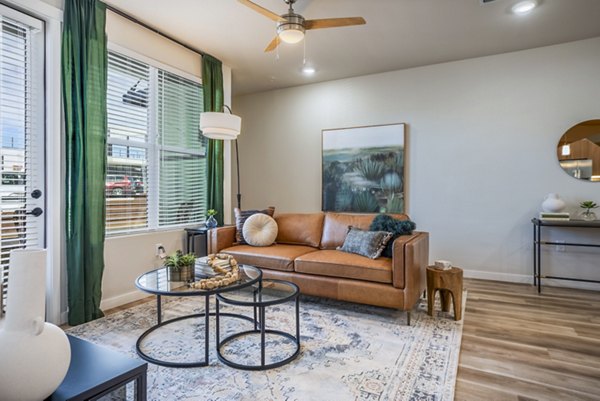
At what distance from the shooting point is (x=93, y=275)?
9.41 feet

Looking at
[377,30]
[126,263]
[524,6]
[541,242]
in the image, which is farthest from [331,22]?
[541,242]

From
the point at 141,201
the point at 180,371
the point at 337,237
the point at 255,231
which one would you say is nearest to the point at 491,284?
the point at 337,237

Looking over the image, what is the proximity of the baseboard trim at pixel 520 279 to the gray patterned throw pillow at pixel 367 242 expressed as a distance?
1.90 meters

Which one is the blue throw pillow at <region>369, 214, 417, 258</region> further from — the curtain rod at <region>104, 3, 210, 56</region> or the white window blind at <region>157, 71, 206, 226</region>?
the curtain rod at <region>104, 3, 210, 56</region>

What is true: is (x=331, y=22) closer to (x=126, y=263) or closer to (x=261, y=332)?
(x=261, y=332)

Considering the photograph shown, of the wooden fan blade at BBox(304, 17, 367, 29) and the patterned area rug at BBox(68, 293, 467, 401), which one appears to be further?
the wooden fan blade at BBox(304, 17, 367, 29)

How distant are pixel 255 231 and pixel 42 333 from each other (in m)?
2.66

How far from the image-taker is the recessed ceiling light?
9.52ft

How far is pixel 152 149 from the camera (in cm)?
362

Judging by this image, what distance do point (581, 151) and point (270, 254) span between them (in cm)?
367

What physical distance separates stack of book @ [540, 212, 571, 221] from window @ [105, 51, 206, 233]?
3963 mm

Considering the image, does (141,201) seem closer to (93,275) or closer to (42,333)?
(93,275)

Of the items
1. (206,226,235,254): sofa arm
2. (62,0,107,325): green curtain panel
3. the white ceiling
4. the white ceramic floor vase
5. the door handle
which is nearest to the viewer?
the white ceramic floor vase

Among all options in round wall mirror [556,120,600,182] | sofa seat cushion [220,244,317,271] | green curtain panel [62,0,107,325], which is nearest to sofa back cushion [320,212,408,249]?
sofa seat cushion [220,244,317,271]
